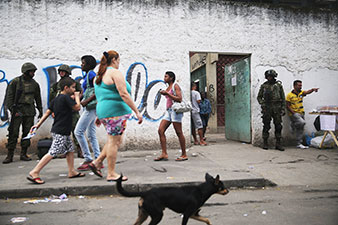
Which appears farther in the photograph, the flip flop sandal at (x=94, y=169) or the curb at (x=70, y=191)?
the flip flop sandal at (x=94, y=169)

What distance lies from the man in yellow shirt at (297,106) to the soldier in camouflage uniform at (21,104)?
21.4 feet

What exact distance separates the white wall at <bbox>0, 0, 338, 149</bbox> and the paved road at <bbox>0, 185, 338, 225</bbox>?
376 cm

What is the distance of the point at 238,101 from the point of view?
8.64 metres

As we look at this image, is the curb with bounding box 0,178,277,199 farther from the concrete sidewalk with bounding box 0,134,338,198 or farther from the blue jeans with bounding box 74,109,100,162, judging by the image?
the blue jeans with bounding box 74,109,100,162

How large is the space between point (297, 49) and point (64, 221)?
7.76 m

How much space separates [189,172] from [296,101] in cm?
456

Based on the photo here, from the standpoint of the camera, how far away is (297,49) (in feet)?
26.7

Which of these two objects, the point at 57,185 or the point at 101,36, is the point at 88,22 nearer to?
the point at 101,36

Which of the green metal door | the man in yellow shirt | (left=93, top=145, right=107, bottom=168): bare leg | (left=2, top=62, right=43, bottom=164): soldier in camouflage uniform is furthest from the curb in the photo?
the man in yellow shirt

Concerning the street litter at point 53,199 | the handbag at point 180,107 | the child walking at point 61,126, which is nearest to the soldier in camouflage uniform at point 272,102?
the handbag at point 180,107

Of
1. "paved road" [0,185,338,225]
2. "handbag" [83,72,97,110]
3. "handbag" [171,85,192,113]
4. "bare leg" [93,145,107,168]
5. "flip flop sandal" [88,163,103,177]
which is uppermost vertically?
"handbag" [83,72,97,110]

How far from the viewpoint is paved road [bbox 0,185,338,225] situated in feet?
9.32

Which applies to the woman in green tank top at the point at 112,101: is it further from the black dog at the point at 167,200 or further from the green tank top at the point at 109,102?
the black dog at the point at 167,200

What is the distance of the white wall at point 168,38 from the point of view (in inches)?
271
